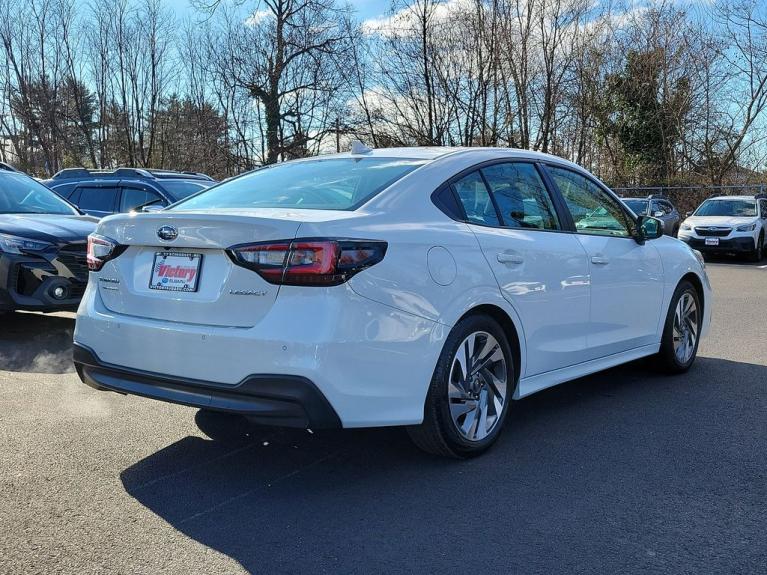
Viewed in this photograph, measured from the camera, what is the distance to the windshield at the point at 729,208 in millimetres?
18609

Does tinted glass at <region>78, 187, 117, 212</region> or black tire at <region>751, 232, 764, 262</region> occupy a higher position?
tinted glass at <region>78, 187, 117, 212</region>

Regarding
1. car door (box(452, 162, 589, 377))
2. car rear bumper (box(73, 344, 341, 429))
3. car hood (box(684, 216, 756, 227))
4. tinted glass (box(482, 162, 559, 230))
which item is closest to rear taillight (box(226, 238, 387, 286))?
car rear bumper (box(73, 344, 341, 429))

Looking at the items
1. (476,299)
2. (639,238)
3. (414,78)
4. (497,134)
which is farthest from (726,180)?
(476,299)

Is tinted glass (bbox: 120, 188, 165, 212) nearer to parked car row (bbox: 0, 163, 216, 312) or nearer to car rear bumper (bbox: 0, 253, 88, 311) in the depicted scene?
parked car row (bbox: 0, 163, 216, 312)

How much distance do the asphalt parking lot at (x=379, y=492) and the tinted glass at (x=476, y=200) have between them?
127 centimetres

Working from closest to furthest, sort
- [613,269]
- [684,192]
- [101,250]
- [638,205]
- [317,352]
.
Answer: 1. [317,352]
2. [101,250]
3. [613,269]
4. [638,205]
5. [684,192]

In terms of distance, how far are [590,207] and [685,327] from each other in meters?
1.58

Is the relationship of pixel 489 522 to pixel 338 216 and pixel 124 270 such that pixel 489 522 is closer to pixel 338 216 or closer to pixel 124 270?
pixel 338 216

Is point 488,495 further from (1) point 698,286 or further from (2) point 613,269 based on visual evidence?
(1) point 698,286

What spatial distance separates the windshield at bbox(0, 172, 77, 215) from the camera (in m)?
7.66

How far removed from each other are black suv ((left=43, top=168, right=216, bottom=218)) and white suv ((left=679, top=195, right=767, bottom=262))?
40.9 feet

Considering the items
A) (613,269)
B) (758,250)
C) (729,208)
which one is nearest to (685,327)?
(613,269)

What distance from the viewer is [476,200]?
13.4 feet

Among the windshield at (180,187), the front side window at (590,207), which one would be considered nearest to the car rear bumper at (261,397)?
the front side window at (590,207)
